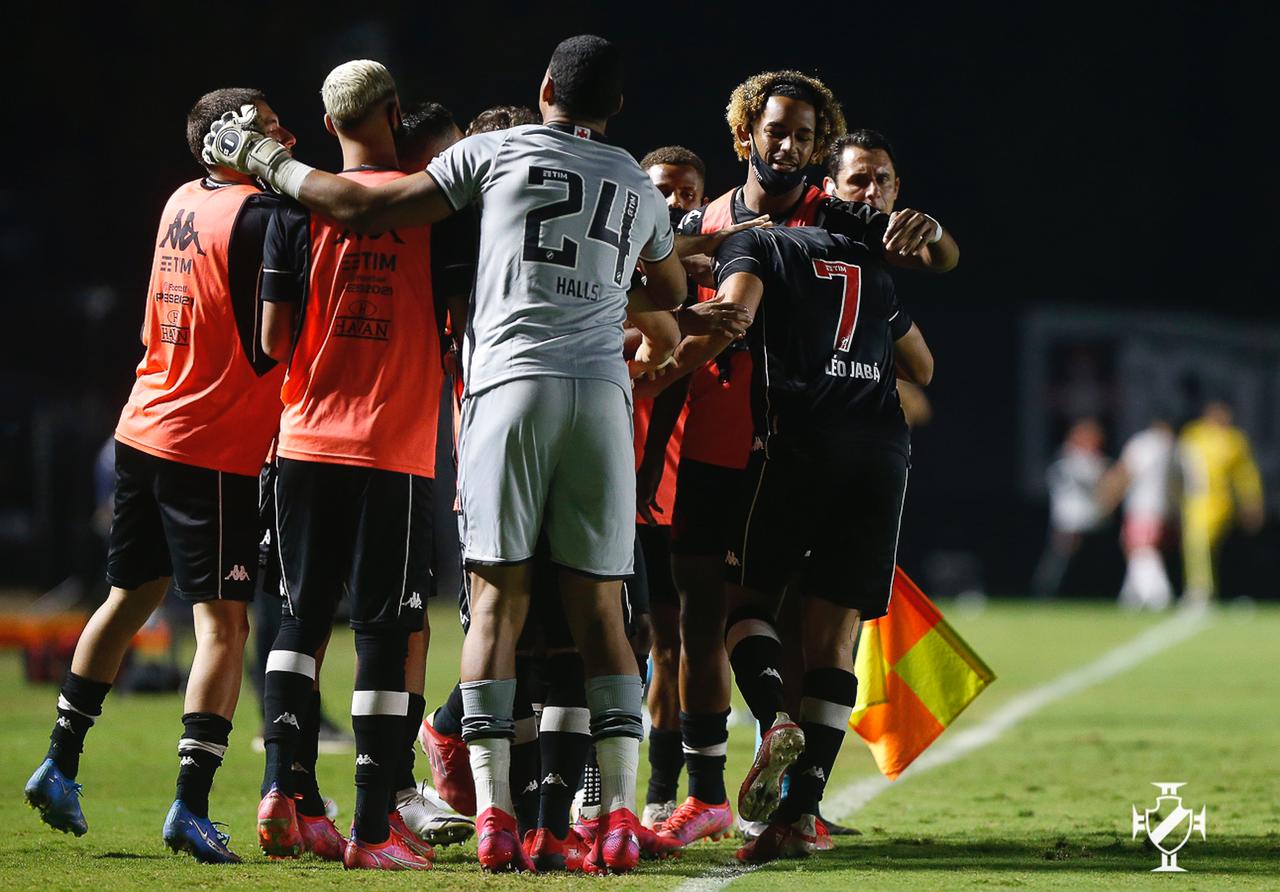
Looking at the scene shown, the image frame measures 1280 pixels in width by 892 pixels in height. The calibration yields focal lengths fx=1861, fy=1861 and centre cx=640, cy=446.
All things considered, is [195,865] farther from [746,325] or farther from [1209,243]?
[1209,243]

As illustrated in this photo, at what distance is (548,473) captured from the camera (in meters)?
5.21

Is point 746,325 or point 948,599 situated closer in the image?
point 746,325

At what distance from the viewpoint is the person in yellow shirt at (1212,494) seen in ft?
79.7

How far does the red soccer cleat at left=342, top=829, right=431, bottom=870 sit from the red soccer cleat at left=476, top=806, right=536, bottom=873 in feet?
0.77

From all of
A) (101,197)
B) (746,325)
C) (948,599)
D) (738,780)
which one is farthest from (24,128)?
(746,325)

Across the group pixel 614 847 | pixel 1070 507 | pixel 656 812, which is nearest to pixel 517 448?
pixel 614 847

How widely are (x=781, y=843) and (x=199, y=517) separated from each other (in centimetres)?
206

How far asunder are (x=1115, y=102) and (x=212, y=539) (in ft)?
86.1

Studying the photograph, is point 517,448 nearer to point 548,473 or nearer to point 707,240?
point 548,473

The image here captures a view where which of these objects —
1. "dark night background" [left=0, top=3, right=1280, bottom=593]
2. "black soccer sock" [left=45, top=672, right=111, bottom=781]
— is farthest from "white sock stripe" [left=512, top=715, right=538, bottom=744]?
"dark night background" [left=0, top=3, right=1280, bottom=593]

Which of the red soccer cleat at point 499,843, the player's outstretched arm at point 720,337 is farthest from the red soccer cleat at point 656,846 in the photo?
the player's outstretched arm at point 720,337

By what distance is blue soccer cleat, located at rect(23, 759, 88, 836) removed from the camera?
587cm

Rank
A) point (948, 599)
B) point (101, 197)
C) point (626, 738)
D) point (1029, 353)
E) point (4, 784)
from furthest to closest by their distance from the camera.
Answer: point (1029, 353) → point (948, 599) → point (101, 197) → point (4, 784) → point (626, 738)

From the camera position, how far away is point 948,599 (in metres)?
24.7
